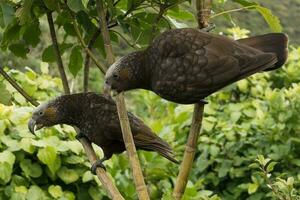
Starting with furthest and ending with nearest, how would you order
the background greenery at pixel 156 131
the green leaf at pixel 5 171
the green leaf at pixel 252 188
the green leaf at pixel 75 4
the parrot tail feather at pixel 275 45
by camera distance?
the green leaf at pixel 252 188 < the green leaf at pixel 5 171 < the background greenery at pixel 156 131 < the parrot tail feather at pixel 275 45 < the green leaf at pixel 75 4

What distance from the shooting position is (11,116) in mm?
2652

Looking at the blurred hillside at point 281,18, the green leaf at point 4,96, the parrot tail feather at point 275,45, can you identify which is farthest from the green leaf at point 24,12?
the blurred hillside at point 281,18

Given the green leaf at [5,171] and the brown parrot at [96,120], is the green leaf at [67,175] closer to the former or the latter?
the green leaf at [5,171]

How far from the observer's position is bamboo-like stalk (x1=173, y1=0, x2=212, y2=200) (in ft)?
4.88

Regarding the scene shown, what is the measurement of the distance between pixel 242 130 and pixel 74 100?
1539 millimetres

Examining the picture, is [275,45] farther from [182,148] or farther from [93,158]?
[182,148]

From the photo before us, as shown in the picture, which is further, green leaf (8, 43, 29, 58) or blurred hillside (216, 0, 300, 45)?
blurred hillside (216, 0, 300, 45)

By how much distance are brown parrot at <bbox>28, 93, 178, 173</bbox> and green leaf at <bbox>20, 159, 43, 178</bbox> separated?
802 millimetres

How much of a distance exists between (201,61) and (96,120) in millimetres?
421

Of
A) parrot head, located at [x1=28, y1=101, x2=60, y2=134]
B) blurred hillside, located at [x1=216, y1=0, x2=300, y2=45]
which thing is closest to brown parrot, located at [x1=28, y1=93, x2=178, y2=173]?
parrot head, located at [x1=28, y1=101, x2=60, y2=134]

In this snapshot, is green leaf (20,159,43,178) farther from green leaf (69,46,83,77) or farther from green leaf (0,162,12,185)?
green leaf (69,46,83,77)

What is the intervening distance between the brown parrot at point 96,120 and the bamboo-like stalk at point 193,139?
0.28 meters

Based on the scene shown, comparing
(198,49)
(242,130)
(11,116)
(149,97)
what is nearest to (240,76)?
(198,49)

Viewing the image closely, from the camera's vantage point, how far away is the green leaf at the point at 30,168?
2.61 metres
